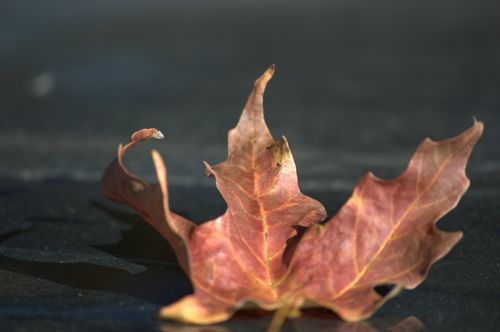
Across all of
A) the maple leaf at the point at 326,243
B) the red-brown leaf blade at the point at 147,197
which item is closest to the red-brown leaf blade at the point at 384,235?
the maple leaf at the point at 326,243

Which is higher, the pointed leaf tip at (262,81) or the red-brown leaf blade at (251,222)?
the pointed leaf tip at (262,81)

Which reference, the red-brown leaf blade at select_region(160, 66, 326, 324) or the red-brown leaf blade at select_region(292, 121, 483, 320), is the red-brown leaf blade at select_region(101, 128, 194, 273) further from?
the red-brown leaf blade at select_region(292, 121, 483, 320)

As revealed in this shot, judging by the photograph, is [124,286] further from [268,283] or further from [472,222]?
[472,222]

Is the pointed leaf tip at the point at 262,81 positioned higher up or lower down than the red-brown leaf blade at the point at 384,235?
higher up

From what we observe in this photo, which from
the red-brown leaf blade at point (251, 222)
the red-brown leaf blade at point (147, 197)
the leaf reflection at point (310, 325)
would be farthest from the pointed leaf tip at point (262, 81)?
the leaf reflection at point (310, 325)

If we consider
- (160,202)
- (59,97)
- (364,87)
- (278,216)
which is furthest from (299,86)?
(160,202)

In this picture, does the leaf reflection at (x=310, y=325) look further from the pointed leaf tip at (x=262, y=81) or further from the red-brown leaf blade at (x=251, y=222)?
Result: the pointed leaf tip at (x=262, y=81)

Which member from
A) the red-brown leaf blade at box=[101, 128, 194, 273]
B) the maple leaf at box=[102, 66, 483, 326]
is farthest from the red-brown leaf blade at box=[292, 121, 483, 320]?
the red-brown leaf blade at box=[101, 128, 194, 273]
